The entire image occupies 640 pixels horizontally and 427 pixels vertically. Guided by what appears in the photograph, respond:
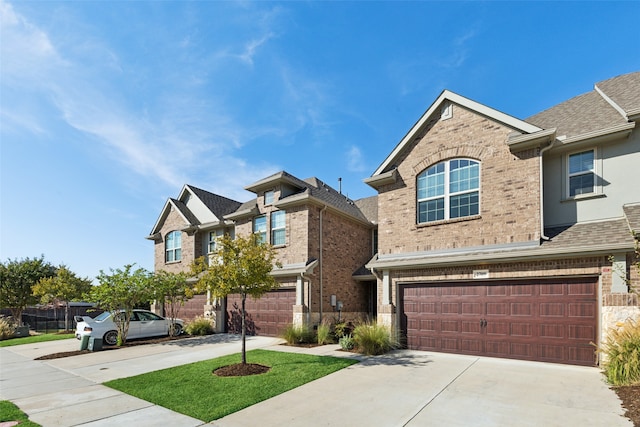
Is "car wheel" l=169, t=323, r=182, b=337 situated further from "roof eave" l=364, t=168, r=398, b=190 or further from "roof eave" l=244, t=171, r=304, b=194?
"roof eave" l=364, t=168, r=398, b=190

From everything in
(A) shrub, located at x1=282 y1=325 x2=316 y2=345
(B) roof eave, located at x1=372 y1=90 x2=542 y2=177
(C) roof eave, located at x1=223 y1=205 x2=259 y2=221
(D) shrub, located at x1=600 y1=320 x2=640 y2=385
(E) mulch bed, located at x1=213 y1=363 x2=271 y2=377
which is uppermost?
(B) roof eave, located at x1=372 y1=90 x2=542 y2=177

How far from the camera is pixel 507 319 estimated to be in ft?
35.2

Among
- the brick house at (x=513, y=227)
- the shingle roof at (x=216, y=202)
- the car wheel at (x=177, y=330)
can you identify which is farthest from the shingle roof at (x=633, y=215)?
the shingle roof at (x=216, y=202)

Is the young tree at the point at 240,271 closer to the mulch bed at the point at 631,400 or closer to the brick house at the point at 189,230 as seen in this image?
the mulch bed at the point at 631,400

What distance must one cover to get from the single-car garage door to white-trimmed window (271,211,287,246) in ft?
22.0

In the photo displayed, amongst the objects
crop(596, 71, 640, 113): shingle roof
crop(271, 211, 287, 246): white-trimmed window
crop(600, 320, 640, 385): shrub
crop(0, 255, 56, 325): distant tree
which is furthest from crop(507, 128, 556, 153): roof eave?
crop(0, 255, 56, 325): distant tree

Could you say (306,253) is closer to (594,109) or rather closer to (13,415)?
(13,415)

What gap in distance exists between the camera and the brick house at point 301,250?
16125 mm

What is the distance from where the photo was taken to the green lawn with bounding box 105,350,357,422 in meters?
7.04

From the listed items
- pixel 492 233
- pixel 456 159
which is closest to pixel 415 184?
pixel 456 159

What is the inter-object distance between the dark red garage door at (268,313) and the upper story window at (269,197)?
4.45m

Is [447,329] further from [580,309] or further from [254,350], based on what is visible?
[254,350]

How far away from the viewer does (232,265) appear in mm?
10195

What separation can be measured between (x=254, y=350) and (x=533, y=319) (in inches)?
358
